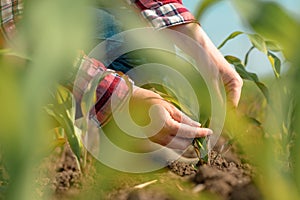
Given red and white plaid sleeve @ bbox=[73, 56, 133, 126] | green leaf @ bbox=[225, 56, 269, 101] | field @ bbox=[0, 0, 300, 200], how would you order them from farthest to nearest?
green leaf @ bbox=[225, 56, 269, 101], red and white plaid sleeve @ bbox=[73, 56, 133, 126], field @ bbox=[0, 0, 300, 200]

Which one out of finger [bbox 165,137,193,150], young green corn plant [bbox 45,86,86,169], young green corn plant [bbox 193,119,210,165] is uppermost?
young green corn plant [bbox 45,86,86,169]

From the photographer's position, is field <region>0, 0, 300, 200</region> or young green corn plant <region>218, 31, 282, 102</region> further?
young green corn plant <region>218, 31, 282, 102</region>

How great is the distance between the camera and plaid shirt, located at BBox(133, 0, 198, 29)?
729 millimetres

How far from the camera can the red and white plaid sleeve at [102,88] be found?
1.94 ft

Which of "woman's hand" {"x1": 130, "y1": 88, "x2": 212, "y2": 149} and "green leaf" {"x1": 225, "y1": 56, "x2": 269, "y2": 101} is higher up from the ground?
"woman's hand" {"x1": 130, "y1": 88, "x2": 212, "y2": 149}

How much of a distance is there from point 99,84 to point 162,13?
5.2 inches

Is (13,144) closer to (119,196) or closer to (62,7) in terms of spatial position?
→ (62,7)

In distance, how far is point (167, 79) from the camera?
0.89 metres

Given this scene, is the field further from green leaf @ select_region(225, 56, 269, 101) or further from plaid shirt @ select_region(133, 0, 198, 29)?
green leaf @ select_region(225, 56, 269, 101)

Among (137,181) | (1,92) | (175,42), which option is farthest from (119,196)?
(1,92)

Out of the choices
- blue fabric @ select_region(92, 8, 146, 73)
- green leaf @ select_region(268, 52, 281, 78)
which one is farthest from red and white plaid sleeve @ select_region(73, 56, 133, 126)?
green leaf @ select_region(268, 52, 281, 78)

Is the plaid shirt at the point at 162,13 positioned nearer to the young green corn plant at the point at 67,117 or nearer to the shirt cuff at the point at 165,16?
the shirt cuff at the point at 165,16

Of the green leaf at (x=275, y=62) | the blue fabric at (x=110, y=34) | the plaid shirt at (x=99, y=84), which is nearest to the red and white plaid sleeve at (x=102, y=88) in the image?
the plaid shirt at (x=99, y=84)

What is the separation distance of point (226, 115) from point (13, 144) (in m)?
0.40
